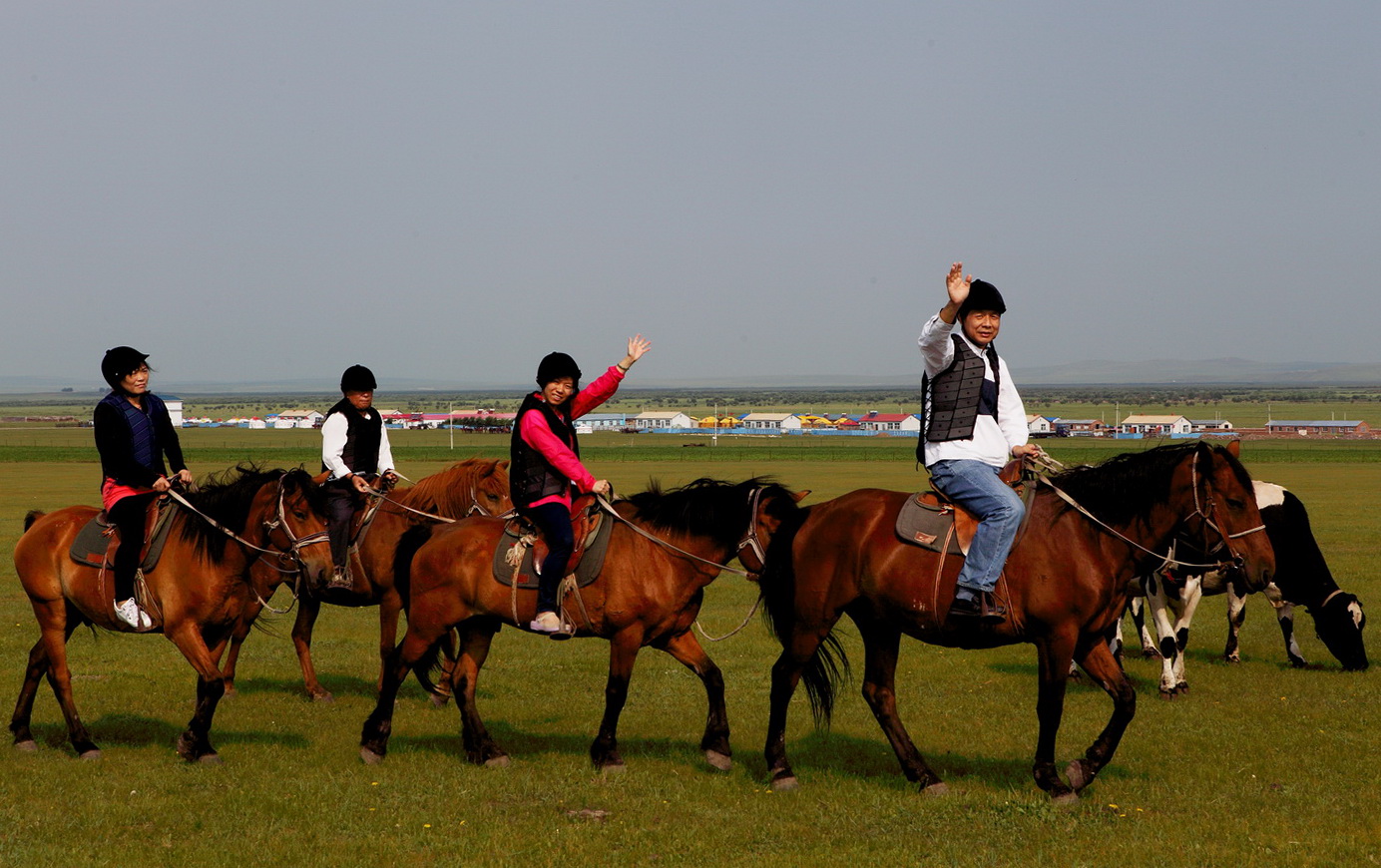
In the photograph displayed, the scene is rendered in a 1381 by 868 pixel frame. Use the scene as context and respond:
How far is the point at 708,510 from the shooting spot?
30.4 ft

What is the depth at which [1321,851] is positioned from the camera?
7457 mm

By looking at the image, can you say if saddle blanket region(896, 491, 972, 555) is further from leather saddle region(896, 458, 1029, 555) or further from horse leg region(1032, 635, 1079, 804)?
horse leg region(1032, 635, 1079, 804)

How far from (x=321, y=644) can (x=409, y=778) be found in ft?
22.7

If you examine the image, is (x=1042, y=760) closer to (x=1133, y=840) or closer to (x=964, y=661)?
(x=1133, y=840)

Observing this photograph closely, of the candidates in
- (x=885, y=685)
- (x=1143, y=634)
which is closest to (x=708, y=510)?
(x=885, y=685)

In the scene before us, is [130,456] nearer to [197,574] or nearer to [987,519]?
[197,574]

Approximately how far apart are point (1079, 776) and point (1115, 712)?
503mm

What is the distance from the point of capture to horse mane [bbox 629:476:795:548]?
9.23m

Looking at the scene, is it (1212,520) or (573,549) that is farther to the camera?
(573,549)

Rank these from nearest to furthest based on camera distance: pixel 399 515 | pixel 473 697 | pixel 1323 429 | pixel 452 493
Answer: pixel 473 697
pixel 399 515
pixel 452 493
pixel 1323 429

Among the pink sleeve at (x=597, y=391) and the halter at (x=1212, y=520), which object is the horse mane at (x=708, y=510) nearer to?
the pink sleeve at (x=597, y=391)

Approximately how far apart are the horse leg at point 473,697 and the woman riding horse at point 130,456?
243 cm

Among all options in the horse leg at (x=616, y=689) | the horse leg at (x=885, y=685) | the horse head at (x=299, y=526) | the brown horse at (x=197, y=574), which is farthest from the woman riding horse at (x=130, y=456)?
the horse leg at (x=885, y=685)

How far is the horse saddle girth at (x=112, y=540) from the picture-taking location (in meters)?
9.70
